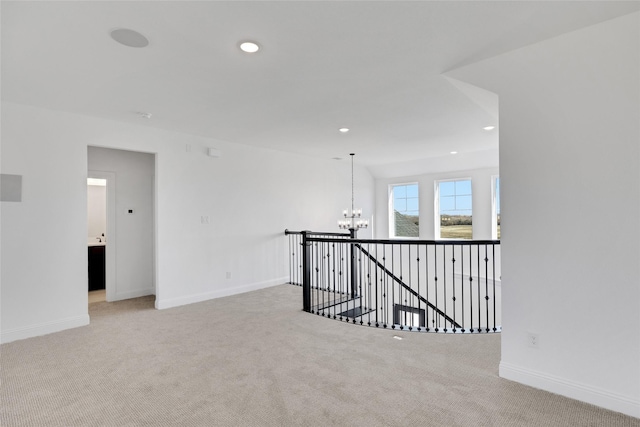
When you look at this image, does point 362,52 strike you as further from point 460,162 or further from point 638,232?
point 460,162

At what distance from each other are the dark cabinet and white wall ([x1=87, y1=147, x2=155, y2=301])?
3.95 ft

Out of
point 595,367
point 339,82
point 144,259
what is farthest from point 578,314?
point 144,259

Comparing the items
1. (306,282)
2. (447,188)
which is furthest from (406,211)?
(306,282)

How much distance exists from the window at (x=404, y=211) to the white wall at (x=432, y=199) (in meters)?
0.16

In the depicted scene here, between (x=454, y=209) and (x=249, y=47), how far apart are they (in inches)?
266

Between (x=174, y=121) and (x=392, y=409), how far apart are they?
4218 millimetres

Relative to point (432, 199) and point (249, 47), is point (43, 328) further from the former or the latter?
point (432, 199)

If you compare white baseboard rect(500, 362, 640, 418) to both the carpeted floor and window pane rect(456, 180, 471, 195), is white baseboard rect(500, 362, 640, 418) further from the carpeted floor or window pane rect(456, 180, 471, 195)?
window pane rect(456, 180, 471, 195)

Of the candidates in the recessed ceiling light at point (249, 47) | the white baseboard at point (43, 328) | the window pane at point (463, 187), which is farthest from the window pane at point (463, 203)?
the white baseboard at point (43, 328)

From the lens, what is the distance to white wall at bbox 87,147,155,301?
546 cm

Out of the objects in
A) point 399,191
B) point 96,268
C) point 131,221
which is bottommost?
point 96,268

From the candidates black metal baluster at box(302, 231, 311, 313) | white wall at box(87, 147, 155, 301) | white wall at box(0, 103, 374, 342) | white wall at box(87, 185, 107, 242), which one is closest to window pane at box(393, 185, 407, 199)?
white wall at box(0, 103, 374, 342)

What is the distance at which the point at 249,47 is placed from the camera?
8.25 ft

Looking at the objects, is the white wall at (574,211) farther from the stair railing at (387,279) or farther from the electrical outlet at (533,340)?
the stair railing at (387,279)
